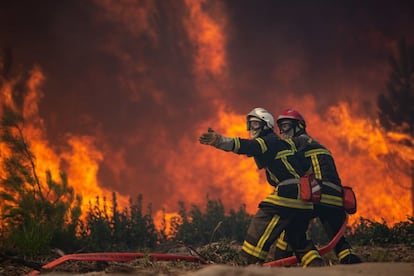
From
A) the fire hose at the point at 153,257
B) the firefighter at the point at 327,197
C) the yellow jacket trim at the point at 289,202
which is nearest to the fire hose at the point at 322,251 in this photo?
the fire hose at the point at 153,257

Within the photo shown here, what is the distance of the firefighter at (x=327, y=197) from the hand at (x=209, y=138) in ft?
4.24

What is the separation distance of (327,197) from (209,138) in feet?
5.54

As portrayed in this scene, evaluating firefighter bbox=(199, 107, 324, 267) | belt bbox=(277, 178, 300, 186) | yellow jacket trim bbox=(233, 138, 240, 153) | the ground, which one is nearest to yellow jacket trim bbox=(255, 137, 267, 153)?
firefighter bbox=(199, 107, 324, 267)

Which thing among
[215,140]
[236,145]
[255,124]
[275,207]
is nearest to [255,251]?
[275,207]

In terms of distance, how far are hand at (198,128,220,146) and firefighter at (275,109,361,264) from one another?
1293 mm

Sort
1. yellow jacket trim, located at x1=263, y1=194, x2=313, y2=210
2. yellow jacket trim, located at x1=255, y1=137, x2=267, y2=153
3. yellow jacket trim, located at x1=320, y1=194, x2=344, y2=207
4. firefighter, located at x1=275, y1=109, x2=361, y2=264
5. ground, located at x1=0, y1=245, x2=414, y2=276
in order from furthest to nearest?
firefighter, located at x1=275, y1=109, x2=361, y2=264 → yellow jacket trim, located at x1=320, y1=194, x2=344, y2=207 → yellow jacket trim, located at x1=255, y1=137, x2=267, y2=153 → yellow jacket trim, located at x1=263, y1=194, x2=313, y2=210 → ground, located at x1=0, y1=245, x2=414, y2=276

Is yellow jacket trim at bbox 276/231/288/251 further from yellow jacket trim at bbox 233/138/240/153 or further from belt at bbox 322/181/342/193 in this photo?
yellow jacket trim at bbox 233/138/240/153

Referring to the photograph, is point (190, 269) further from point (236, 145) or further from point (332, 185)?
point (332, 185)

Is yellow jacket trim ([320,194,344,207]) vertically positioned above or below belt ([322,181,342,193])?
below

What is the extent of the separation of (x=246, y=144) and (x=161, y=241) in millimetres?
6631

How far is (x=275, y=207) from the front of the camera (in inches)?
240

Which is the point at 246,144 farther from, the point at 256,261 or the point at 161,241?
the point at 161,241

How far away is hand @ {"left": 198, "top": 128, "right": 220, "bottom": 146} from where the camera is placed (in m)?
5.98

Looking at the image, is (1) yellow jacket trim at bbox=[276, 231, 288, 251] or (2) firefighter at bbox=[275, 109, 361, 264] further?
(1) yellow jacket trim at bbox=[276, 231, 288, 251]
